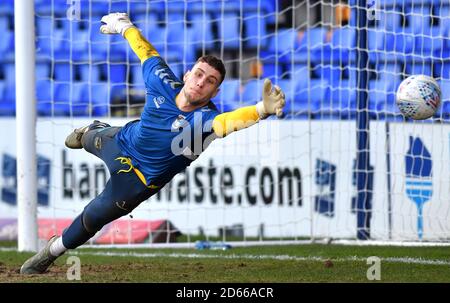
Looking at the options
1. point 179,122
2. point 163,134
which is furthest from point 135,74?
point 179,122

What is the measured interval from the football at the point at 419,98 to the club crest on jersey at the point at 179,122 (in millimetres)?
2211

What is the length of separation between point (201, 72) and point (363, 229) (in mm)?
4781

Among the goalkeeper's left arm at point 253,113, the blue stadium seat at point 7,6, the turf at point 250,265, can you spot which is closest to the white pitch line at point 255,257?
the turf at point 250,265

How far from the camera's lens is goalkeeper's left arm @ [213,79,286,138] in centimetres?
675

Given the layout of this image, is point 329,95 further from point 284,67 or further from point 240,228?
point 240,228

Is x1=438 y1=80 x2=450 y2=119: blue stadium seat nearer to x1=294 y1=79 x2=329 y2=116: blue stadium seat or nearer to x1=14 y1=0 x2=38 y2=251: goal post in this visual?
x1=294 y1=79 x2=329 y2=116: blue stadium seat

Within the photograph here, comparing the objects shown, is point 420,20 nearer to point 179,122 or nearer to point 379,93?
point 379,93

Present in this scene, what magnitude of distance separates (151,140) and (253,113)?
116 cm

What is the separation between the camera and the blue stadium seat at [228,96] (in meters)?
13.4

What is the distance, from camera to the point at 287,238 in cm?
1273

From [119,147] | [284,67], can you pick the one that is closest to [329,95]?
[284,67]

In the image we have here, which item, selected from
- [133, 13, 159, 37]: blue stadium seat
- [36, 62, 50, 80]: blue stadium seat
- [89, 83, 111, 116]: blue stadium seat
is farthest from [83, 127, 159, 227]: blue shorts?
[36, 62, 50, 80]: blue stadium seat

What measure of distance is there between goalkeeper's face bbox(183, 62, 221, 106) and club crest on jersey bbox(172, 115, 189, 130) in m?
0.14

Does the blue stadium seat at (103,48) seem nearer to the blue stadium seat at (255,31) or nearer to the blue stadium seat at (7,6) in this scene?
the blue stadium seat at (7,6)
